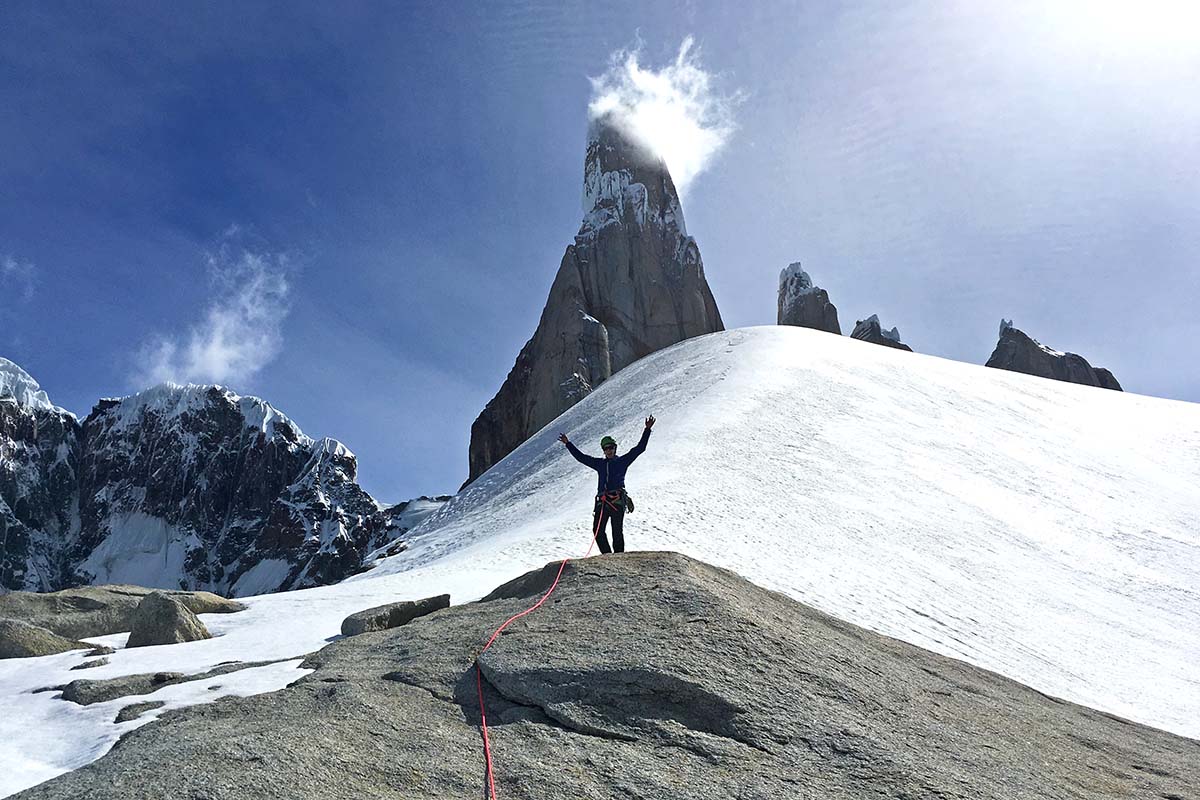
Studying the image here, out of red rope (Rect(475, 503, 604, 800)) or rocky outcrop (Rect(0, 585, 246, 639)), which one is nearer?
red rope (Rect(475, 503, 604, 800))

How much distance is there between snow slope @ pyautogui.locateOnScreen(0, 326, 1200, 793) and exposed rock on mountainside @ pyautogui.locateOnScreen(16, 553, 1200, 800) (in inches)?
71.1

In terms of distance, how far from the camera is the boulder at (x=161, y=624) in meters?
11.1

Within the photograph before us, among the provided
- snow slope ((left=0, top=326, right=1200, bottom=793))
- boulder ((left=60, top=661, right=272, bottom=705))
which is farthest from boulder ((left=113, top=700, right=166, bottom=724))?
boulder ((left=60, top=661, right=272, bottom=705))

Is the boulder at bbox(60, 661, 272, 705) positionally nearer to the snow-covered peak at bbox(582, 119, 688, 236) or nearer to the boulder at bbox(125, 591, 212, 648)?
the boulder at bbox(125, 591, 212, 648)

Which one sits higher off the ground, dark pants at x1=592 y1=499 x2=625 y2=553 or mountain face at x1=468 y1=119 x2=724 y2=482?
mountain face at x1=468 y1=119 x2=724 y2=482

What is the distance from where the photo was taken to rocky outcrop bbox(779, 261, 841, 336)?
10938 centimetres

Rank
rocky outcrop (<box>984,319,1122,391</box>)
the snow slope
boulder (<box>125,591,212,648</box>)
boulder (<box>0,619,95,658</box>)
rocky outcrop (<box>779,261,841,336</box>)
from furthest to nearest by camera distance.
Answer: rocky outcrop (<box>779,261,841,336</box>) → rocky outcrop (<box>984,319,1122,391</box>) → the snow slope → boulder (<box>125,591,212,648</box>) → boulder (<box>0,619,95,658</box>)

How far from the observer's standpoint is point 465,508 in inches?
1425

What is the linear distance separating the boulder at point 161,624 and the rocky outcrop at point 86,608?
1.24 feet

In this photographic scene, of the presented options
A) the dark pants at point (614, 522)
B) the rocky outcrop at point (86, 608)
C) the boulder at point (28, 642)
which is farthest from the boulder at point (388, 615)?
the boulder at point (28, 642)

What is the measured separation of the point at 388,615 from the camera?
1062 cm

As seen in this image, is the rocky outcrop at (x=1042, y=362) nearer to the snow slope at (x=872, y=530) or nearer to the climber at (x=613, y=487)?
the snow slope at (x=872, y=530)

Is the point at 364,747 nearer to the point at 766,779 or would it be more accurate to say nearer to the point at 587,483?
the point at 766,779

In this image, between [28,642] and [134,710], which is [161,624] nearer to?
[28,642]
